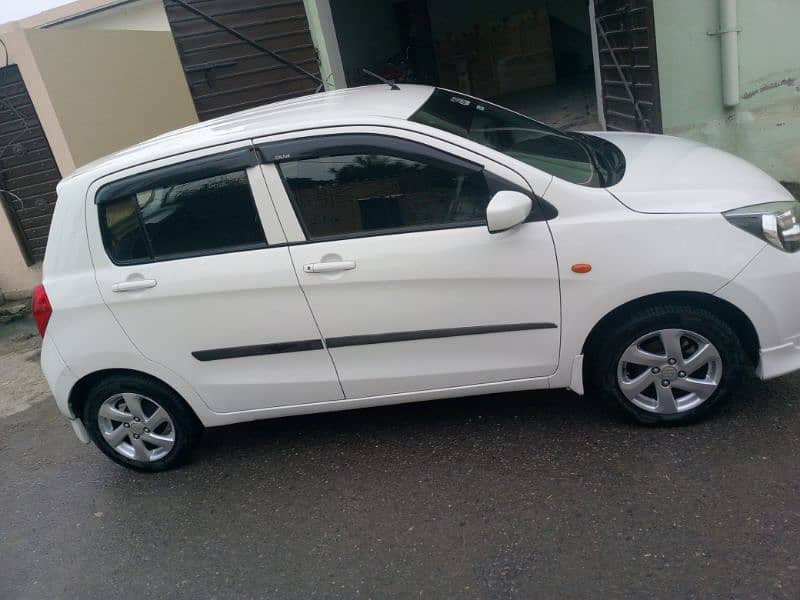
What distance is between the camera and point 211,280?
3572mm

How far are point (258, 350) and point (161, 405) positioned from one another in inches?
28.1

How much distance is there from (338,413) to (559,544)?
71.3 inches

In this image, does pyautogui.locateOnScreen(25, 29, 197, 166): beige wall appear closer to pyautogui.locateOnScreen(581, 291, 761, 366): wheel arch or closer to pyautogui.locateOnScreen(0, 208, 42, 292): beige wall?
pyautogui.locateOnScreen(0, 208, 42, 292): beige wall

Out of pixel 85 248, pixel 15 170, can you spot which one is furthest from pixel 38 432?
pixel 15 170

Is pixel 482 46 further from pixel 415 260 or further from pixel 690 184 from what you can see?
pixel 415 260

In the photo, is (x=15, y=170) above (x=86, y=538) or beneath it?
above

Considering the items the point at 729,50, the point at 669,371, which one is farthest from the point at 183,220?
the point at 729,50

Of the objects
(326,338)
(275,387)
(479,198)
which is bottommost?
(275,387)

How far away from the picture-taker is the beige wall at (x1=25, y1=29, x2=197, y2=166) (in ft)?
26.5

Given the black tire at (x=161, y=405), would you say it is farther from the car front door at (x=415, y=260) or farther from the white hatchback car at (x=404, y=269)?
the car front door at (x=415, y=260)

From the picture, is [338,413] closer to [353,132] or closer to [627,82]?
[353,132]

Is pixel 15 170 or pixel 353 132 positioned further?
pixel 15 170

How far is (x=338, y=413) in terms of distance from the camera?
14.6ft

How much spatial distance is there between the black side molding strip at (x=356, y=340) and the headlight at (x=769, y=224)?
0.94m
